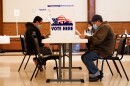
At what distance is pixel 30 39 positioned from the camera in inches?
244

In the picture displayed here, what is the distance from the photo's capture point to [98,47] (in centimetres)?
520

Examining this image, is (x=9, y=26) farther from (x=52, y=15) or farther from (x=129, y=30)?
(x=52, y=15)

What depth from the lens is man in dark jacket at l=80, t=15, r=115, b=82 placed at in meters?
5.12

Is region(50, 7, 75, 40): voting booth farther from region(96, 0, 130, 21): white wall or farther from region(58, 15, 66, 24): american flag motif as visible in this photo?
region(96, 0, 130, 21): white wall

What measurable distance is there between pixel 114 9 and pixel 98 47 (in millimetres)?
7374

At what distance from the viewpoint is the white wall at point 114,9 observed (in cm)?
1224

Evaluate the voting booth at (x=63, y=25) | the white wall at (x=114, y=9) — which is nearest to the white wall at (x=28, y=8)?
the white wall at (x=114, y=9)

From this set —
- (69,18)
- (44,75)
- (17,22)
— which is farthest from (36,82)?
(17,22)

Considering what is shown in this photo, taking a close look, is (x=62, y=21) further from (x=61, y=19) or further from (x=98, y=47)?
(x=98, y=47)

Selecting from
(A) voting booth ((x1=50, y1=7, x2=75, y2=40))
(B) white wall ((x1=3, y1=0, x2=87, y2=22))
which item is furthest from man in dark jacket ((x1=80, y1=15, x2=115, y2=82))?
(B) white wall ((x1=3, y1=0, x2=87, y2=22))

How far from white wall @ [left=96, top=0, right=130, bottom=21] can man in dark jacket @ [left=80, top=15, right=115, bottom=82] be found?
718 cm

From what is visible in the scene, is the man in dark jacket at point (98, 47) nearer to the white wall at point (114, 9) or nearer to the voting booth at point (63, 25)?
the voting booth at point (63, 25)

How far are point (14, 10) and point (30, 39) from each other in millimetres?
6316

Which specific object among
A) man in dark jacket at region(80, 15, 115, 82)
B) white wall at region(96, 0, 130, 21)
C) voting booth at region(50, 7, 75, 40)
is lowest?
man in dark jacket at region(80, 15, 115, 82)
